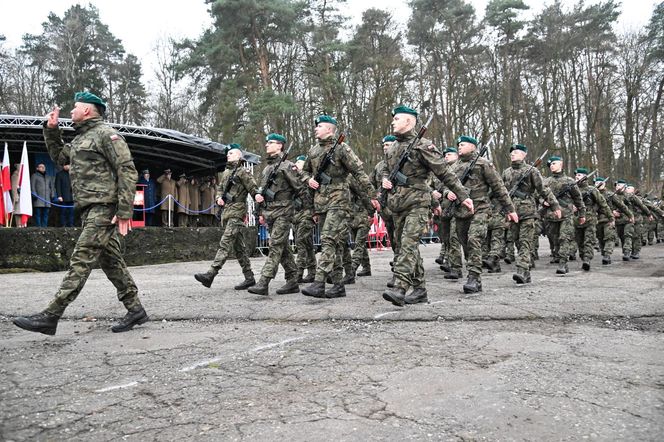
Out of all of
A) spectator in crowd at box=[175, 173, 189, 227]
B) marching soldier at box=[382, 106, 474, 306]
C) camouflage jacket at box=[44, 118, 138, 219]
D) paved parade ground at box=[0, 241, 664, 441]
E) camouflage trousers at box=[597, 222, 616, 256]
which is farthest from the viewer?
spectator in crowd at box=[175, 173, 189, 227]

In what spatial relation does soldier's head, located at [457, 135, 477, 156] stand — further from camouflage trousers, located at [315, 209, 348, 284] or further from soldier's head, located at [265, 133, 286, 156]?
soldier's head, located at [265, 133, 286, 156]

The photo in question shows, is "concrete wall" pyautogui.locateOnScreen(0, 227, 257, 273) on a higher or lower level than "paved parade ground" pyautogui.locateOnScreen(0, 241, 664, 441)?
higher

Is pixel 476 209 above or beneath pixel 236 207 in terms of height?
beneath

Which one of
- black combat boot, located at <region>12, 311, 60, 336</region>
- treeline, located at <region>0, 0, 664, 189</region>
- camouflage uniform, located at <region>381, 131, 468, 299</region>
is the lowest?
black combat boot, located at <region>12, 311, 60, 336</region>

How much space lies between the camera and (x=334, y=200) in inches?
236

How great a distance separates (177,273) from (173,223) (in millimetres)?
7600

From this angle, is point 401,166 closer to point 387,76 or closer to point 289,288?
point 289,288

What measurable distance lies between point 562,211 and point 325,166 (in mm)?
6372

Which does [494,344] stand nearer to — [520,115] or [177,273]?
[177,273]

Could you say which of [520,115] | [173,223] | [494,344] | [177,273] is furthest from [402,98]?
[494,344]

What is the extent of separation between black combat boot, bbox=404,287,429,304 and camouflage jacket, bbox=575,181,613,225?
21.9ft

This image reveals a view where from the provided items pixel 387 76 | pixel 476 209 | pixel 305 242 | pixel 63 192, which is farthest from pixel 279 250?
pixel 387 76

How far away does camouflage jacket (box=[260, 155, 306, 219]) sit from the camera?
6.56 m

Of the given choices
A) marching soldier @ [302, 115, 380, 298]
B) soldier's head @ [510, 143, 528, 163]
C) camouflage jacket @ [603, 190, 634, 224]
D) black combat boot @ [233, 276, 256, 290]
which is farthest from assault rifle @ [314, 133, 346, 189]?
camouflage jacket @ [603, 190, 634, 224]
